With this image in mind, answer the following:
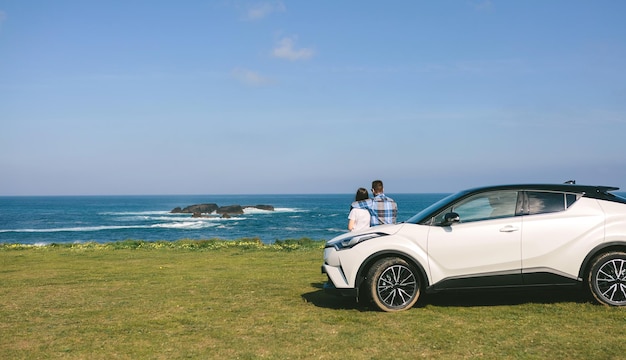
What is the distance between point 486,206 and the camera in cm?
852

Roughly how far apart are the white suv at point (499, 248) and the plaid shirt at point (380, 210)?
210 cm

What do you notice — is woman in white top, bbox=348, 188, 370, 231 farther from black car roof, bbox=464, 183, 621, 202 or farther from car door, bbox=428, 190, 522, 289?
black car roof, bbox=464, 183, 621, 202

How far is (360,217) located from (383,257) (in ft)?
7.38

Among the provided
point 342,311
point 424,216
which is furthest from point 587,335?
point 342,311

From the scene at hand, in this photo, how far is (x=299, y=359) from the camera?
20.1ft

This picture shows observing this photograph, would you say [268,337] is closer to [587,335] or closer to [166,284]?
[587,335]

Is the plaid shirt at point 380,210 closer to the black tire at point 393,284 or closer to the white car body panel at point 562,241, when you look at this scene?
the black tire at point 393,284

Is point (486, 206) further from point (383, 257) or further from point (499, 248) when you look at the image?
point (383, 257)

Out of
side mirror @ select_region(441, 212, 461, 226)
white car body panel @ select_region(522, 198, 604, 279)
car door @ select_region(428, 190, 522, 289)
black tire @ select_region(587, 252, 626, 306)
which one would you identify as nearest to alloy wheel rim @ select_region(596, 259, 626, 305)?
black tire @ select_region(587, 252, 626, 306)

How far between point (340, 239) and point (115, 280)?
6184mm

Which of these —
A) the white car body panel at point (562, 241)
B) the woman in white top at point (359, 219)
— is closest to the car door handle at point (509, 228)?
the white car body panel at point (562, 241)

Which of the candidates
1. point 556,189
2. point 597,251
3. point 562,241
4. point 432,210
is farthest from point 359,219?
point 597,251

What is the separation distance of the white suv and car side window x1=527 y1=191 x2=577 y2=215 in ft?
0.04

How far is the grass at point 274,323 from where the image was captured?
6.45m
